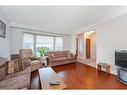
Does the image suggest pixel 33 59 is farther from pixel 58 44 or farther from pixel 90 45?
pixel 90 45

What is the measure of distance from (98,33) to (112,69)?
1883 mm

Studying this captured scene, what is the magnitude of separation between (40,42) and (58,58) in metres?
1.72

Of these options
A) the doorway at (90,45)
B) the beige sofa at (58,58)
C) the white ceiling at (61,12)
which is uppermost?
the white ceiling at (61,12)

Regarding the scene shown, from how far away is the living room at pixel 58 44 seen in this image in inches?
117

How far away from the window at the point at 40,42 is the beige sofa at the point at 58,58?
1.21 meters

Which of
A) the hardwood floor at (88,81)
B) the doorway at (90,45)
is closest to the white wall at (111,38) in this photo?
the hardwood floor at (88,81)

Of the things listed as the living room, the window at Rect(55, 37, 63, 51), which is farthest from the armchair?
the window at Rect(55, 37, 63, 51)

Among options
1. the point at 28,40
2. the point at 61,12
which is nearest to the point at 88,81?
the point at 61,12

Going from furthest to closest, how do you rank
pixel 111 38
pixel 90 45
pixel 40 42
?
1. pixel 90 45
2. pixel 40 42
3. pixel 111 38

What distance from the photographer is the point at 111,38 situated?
4.40 meters

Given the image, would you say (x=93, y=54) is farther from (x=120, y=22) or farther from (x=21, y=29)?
(x=21, y=29)

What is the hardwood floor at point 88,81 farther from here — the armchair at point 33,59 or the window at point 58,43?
the window at point 58,43

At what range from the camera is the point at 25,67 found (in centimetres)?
339

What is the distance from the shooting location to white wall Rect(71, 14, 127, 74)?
388cm
